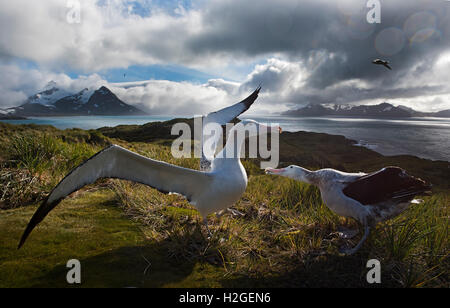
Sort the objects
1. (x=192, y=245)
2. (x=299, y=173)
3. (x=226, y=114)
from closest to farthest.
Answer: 1. (x=192, y=245)
2. (x=299, y=173)
3. (x=226, y=114)

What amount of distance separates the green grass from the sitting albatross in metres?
0.28

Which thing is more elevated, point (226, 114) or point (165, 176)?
point (226, 114)

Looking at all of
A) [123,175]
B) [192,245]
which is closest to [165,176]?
[123,175]

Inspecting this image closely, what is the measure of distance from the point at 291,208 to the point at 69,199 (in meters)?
4.97

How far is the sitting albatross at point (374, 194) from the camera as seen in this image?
3.30 m

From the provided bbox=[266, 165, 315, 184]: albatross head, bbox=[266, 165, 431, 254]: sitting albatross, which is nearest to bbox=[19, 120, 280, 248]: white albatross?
bbox=[266, 165, 315, 184]: albatross head

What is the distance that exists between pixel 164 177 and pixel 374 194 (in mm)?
3231

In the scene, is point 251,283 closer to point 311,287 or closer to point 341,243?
point 311,287

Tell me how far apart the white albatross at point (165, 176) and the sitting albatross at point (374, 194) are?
1.61 meters

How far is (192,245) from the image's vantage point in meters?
3.34

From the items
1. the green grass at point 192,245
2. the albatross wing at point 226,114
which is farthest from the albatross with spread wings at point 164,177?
the albatross wing at point 226,114

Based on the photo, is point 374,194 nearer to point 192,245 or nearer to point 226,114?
point 192,245

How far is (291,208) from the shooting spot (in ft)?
17.4
